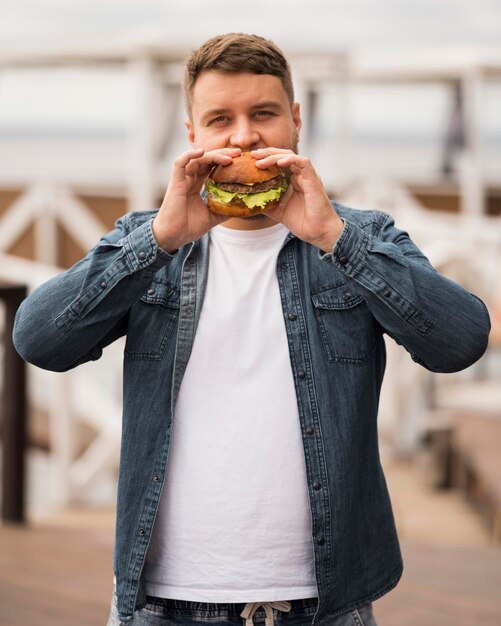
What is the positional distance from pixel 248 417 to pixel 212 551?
0.23 metres

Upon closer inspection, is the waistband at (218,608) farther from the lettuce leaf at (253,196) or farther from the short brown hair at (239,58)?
the short brown hair at (239,58)

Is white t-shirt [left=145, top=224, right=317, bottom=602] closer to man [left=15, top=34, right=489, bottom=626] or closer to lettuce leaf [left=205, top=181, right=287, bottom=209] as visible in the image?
man [left=15, top=34, right=489, bottom=626]

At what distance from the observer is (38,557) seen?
4000 mm

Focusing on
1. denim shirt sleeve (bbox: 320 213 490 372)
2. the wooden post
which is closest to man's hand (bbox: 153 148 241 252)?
denim shirt sleeve (bbox: 320 213 490 372)

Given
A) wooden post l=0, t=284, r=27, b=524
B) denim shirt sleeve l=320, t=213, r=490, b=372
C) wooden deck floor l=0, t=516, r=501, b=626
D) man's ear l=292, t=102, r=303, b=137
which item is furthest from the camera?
wooden post l=0, t=284, r=27, b=524

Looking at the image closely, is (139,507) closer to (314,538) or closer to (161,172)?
(314,538)

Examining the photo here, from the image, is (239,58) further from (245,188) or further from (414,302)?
(414,302)

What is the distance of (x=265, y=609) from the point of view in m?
1.65

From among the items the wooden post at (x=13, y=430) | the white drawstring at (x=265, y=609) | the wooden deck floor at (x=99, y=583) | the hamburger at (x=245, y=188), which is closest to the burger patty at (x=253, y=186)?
the hamburger at (x=245, y=188)

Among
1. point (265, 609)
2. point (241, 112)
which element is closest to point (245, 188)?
point (241, 112)

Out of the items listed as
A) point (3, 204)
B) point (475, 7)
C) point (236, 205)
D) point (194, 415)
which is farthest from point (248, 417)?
point (475, 7)

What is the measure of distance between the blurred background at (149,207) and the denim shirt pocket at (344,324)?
0.72 meters

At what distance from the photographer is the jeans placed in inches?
65.2

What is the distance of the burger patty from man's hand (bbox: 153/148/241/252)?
0.04 metres
